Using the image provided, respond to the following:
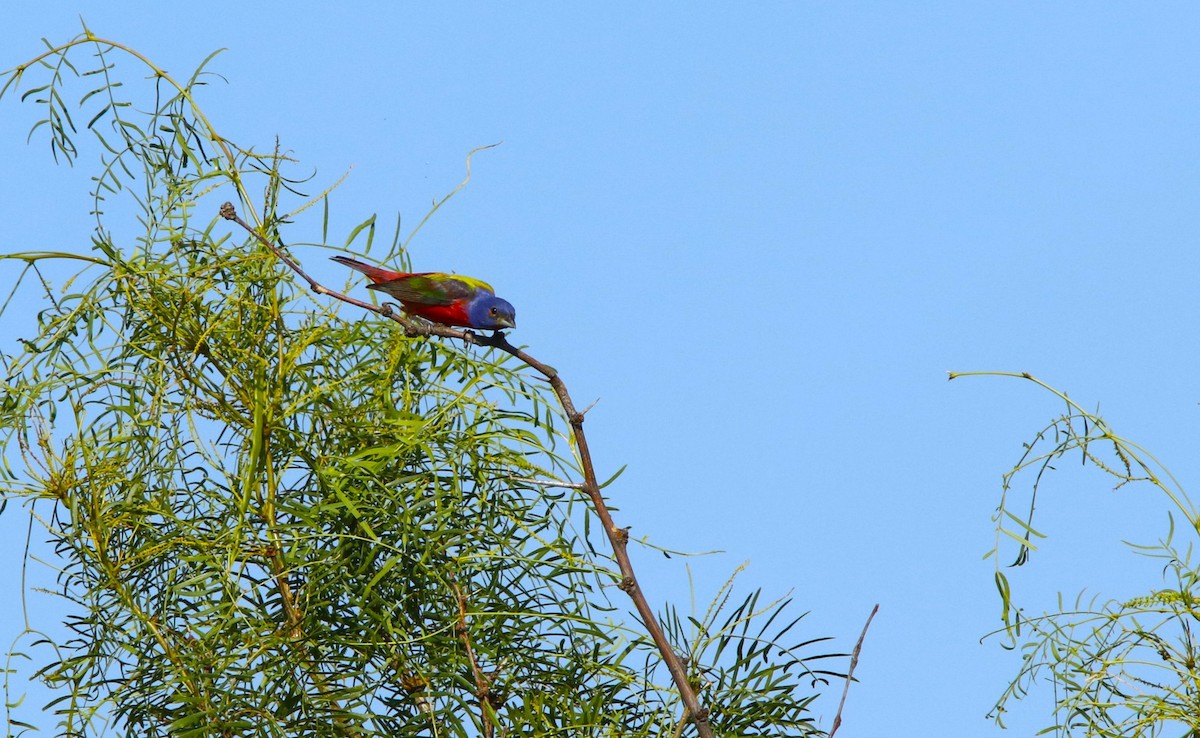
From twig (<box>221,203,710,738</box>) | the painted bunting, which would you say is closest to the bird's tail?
the painted bunting

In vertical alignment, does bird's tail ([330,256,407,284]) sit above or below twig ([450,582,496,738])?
above

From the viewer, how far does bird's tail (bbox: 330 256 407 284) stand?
126 centimetres

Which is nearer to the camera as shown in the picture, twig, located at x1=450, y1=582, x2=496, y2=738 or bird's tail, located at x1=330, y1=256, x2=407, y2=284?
twig, located at x1=450, y1=582, x2=496, y2=738

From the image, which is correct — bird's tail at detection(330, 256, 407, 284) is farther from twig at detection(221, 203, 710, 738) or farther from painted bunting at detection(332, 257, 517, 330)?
twig at detection(221, 203, 710, 738)

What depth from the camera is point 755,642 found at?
44.7 inches

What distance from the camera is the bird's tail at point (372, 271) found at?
126 centimetres

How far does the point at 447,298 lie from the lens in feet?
4.01

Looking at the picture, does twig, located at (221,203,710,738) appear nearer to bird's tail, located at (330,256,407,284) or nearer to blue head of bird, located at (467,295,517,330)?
blue head of bird, located at (467,295,517,330)

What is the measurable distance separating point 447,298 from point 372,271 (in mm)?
96

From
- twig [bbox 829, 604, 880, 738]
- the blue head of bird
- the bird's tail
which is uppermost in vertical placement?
the bird's tail

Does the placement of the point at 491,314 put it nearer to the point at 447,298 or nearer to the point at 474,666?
the point at 447,298

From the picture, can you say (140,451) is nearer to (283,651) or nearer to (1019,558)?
(283,651)

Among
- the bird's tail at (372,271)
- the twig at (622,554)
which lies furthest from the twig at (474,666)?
the bird's tail at (372,271)

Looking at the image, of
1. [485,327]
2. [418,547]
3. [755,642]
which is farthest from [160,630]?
[755,642]
